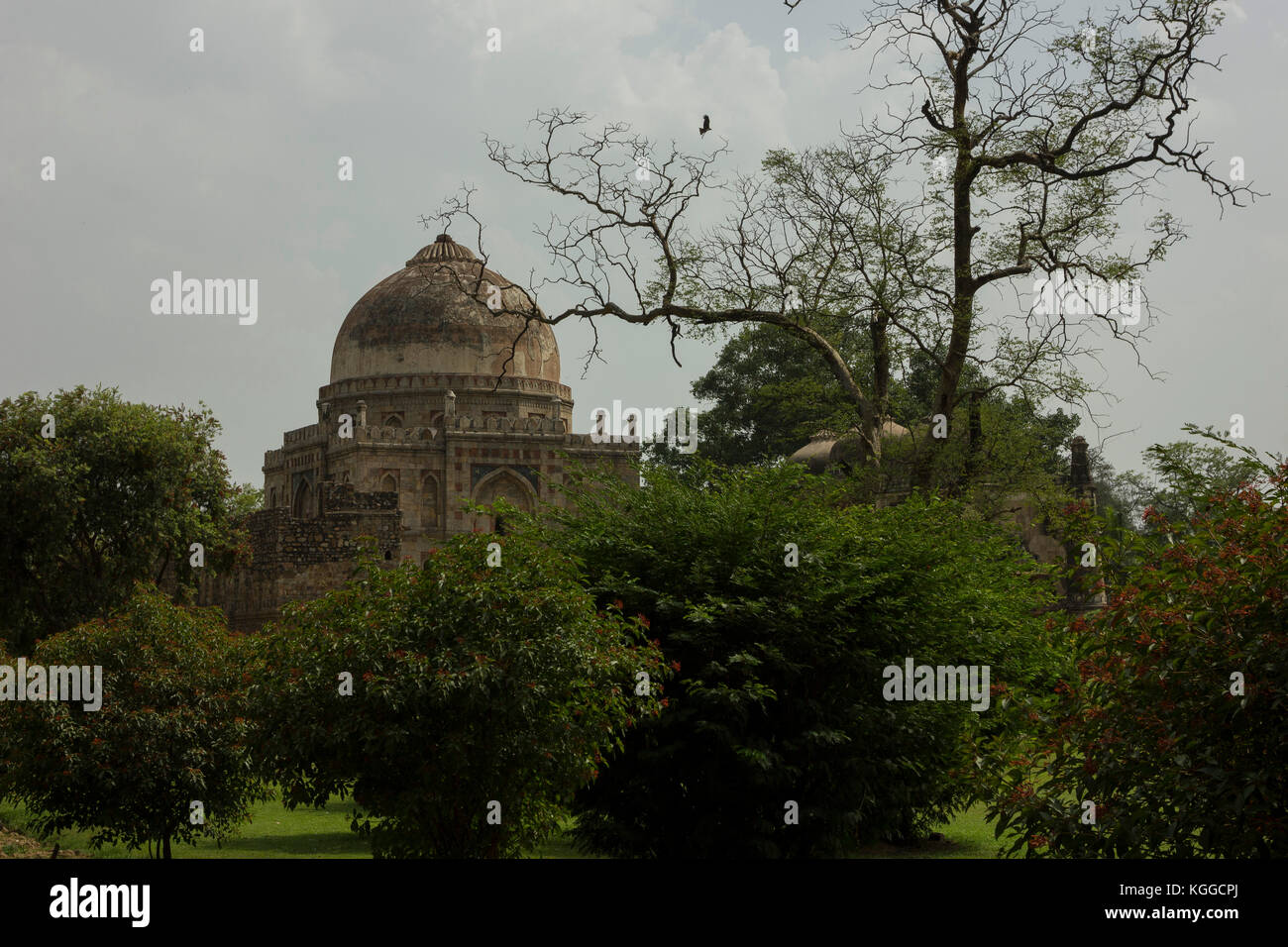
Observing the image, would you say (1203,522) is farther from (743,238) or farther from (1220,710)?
(743,238)

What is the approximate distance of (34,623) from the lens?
20797 mm

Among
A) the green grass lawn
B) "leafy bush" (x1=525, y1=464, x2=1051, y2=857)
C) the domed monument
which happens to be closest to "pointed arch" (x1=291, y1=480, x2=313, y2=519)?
the domed monument

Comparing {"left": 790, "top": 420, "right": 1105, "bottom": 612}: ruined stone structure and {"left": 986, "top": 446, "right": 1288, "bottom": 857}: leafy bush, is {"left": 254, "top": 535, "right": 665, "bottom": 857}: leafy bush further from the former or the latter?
{"left": 790, "top": 420, "right": 1105, "bottom": 612}: ruined stone structure

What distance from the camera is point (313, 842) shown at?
48.6 feet

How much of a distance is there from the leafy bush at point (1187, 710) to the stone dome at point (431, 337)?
39946 millimetres

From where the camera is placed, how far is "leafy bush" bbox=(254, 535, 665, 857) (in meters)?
9.23

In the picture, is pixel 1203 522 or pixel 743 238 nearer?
pixel 1203 522

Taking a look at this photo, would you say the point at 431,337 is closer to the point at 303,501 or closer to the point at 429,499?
the point at 303,501

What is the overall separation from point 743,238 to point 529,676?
1278 cm

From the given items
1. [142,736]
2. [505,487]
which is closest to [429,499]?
[505,487]

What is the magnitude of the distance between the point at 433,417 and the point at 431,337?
119 inches

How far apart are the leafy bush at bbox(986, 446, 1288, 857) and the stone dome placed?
39.9 metres

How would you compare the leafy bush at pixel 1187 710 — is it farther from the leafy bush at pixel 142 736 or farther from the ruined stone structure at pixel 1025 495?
the ruined stone structure at pixel 1025 495
